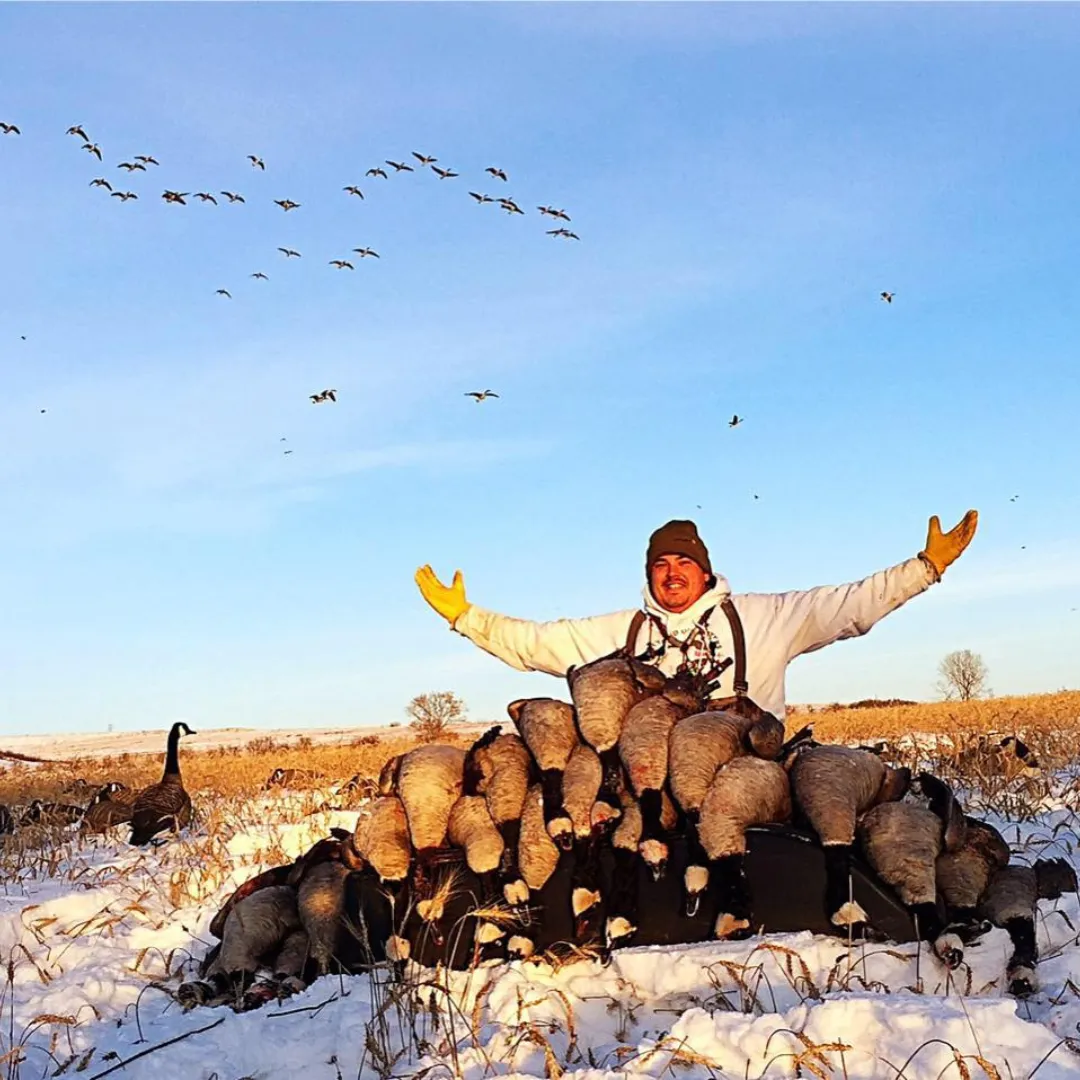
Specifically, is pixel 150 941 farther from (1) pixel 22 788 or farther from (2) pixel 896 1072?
(1) pixel 22 788

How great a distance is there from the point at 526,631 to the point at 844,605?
2.25 m

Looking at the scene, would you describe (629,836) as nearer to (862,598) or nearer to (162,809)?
(862,598)

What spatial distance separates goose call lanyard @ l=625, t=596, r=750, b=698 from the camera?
336 inches

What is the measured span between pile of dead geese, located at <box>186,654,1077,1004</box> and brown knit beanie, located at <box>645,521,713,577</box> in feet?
9.29

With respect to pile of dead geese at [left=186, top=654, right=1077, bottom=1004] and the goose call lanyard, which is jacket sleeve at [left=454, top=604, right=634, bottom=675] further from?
pile of dead geese at [left=186, top=654, right=1077, bottom=1004]

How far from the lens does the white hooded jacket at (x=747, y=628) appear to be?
28.4 ft

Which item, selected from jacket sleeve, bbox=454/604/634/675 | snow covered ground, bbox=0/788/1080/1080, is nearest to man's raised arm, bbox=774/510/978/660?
jacket sleeve, bbox=454/604/634/675

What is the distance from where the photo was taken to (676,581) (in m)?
8.74

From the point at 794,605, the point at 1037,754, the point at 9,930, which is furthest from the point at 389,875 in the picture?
the point at 1037,754

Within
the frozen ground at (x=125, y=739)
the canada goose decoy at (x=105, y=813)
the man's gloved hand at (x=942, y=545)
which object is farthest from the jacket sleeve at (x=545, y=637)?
the frozen ground at (x=125, y=739)

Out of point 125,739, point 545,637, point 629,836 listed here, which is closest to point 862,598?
point 545,637

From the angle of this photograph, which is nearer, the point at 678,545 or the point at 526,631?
the point at 678,545

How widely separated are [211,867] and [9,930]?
5.40ft


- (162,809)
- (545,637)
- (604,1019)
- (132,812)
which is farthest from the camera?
(132,812)
